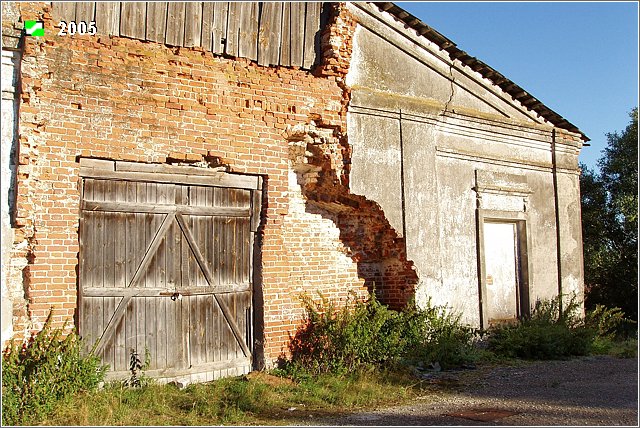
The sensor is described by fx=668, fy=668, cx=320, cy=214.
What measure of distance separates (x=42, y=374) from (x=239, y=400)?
2.15 metres

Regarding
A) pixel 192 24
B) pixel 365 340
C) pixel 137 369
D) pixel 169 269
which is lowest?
pixel 137 369

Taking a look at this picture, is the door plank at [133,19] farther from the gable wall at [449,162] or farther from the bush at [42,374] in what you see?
the bush at [42,374]

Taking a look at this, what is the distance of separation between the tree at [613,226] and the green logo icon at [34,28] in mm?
15819

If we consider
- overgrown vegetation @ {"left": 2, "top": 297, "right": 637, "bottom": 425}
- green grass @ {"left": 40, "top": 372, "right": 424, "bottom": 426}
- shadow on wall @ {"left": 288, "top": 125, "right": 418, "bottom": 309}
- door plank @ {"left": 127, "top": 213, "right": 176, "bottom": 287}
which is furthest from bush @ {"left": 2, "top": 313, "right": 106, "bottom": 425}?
shadow on wall @ {"left": 288, "top": 125, "right": 418, "bottom": 309}

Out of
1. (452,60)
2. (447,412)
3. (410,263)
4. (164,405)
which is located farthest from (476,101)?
(164,405)

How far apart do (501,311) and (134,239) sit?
726cm

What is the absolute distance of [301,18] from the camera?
1009cm

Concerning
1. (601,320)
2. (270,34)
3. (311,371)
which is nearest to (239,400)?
(311,371)

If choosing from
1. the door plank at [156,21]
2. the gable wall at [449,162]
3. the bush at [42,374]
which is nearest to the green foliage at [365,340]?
the gable wall at [449,162]

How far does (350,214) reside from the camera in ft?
34.1

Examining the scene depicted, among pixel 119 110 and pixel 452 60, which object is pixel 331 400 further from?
pixel 452 60

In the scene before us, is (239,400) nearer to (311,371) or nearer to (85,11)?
(311,371)

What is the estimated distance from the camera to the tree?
18406 mm

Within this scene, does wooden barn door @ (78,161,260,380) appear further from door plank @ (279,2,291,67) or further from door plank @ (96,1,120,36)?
door plank @ (279,2,291,67)
